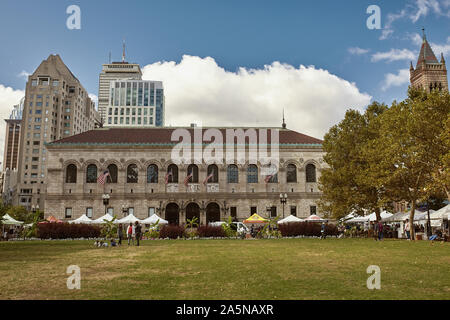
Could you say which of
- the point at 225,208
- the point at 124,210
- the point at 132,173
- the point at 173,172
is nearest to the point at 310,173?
the point at 225,208

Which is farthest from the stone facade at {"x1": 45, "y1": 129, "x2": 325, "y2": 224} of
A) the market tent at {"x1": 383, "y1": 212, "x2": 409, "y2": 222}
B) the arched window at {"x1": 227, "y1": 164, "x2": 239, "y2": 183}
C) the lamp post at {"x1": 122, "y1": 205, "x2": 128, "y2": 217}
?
the market tent at {"x1": 383, "y1": 212, "x2": 409, "y2": 222}

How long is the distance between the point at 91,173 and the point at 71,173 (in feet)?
9.15

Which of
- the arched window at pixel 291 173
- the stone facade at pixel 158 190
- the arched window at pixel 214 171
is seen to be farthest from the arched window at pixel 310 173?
the arched window at pixel 214 171

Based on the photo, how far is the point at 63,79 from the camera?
130 metres

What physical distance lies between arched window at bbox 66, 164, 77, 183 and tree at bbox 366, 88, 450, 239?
131ft

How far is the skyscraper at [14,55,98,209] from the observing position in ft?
401

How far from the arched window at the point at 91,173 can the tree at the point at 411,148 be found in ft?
124

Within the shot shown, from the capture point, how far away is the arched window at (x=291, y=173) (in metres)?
56.7
